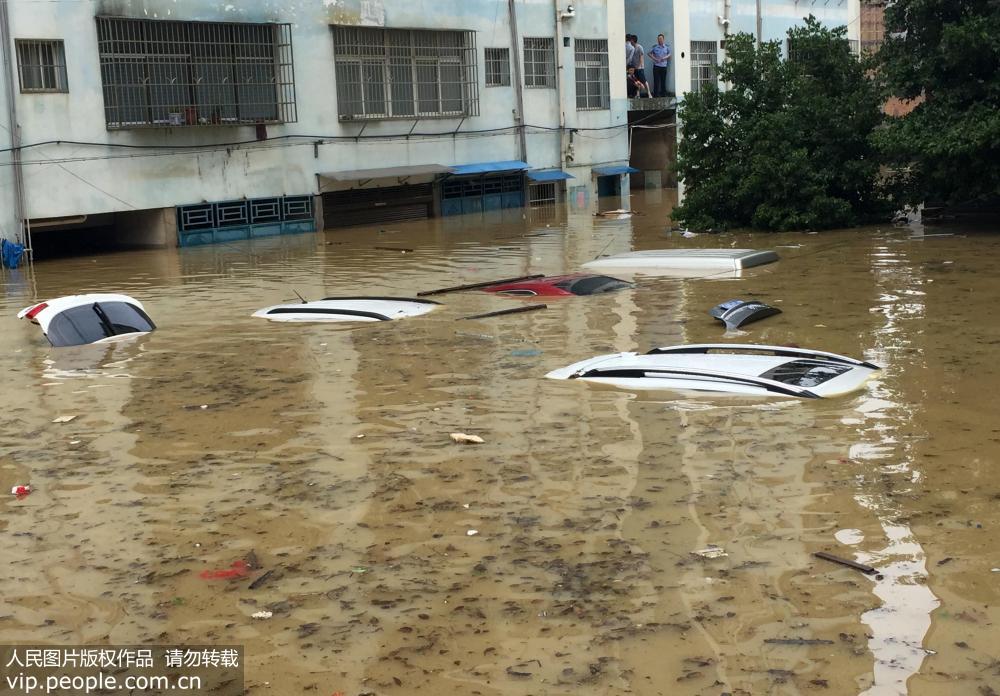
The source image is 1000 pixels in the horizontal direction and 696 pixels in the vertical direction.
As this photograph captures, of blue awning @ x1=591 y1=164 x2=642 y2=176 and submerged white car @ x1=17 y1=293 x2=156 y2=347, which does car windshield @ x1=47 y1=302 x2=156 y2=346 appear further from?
blue awning @ x1=591 y1=164 x2=642 y2=176

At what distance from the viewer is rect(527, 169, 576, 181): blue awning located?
96.6ft

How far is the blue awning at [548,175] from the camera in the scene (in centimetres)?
2945

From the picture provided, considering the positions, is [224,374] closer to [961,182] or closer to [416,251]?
[416,251]

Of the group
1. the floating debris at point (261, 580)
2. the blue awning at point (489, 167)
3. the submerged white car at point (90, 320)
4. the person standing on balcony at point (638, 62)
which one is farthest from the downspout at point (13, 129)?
the person standing on balcony at point (638, 62)

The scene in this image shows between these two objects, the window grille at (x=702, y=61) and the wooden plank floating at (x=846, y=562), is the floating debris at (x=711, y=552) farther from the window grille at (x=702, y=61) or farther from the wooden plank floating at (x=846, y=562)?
the window grille at (x=702, y=61)

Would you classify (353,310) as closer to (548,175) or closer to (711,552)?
(711,552)

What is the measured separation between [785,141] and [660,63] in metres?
13.3

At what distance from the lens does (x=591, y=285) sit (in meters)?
14.1

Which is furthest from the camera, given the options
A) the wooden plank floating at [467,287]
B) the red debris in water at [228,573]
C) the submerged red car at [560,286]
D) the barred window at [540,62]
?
the barred window at [540,62]

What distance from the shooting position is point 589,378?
30.0ft

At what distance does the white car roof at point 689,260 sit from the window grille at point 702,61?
19.3 metres

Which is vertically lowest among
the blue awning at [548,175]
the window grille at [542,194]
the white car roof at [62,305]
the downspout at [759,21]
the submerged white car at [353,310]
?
the submerged white car at [353,310]

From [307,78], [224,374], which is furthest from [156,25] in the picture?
[224,374]

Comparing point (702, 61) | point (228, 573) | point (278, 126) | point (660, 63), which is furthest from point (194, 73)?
point (228, 573)
